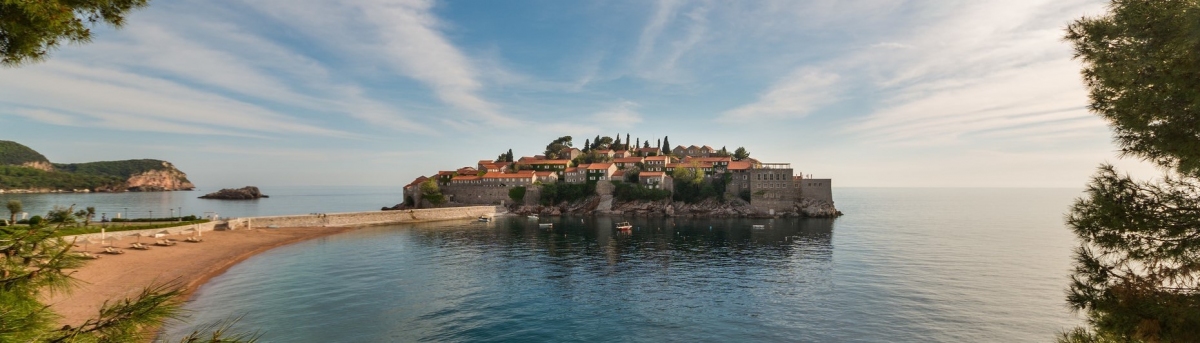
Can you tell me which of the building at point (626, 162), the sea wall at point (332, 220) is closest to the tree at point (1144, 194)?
the sea wall at point (332, 220)

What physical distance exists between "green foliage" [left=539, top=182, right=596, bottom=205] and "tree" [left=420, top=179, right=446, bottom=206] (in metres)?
24.6

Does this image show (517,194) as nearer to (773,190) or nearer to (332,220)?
(332,220)

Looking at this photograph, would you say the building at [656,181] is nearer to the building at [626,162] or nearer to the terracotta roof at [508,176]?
the building at [626,162]

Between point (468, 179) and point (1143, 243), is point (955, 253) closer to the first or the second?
point (1143, 243)

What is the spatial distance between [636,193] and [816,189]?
39400mm

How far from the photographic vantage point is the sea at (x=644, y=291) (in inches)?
1112

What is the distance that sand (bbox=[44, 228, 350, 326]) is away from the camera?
98.5ft

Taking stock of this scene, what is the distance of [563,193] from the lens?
119 m

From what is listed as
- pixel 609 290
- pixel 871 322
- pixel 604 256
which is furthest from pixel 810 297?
pixel 604 256

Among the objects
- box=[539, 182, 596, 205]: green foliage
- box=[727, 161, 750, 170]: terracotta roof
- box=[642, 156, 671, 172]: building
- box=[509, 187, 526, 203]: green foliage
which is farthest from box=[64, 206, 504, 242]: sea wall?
box=[727, 161, 750, 170]: terracotta roof

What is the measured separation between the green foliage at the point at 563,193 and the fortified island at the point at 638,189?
242mm

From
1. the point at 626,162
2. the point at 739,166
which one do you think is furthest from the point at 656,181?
the point at 739,166

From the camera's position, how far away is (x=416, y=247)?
6119 cm

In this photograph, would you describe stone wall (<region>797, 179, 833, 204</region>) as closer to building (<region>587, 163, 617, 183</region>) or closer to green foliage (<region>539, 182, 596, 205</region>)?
building (<region>587, 163, 617, 183</region>)
